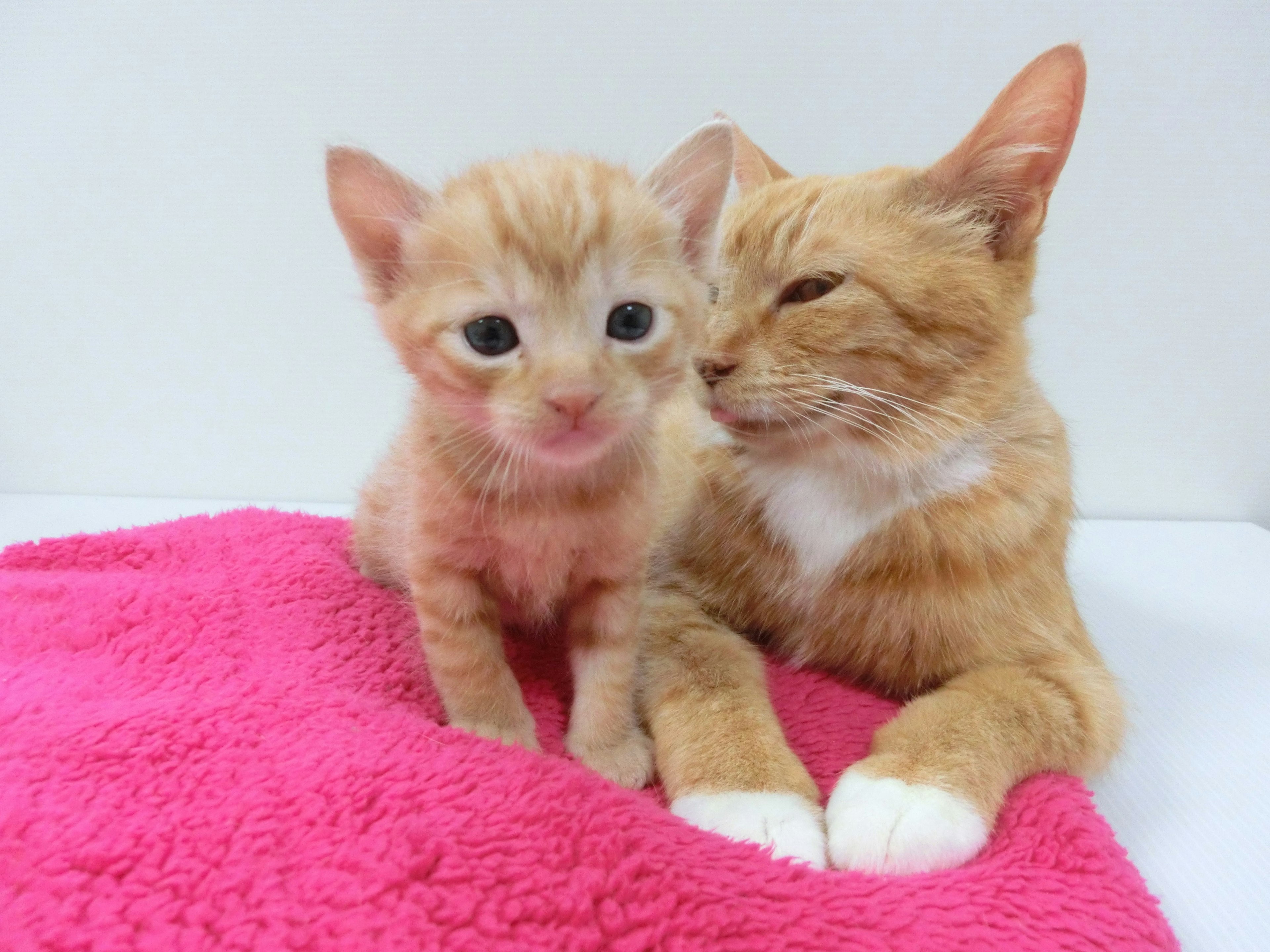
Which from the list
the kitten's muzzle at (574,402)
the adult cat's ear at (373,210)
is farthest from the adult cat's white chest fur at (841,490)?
the adult cat's ear at (373,210)

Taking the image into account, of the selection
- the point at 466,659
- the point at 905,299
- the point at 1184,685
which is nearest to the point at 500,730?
the point at 466,659

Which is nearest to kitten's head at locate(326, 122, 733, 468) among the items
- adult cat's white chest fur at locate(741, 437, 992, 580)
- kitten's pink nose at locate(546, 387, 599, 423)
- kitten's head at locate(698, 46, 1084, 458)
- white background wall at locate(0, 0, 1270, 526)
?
kitten's pink nose at locate(546, 387, 599, 423)

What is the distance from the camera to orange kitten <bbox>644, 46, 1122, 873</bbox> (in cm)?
94

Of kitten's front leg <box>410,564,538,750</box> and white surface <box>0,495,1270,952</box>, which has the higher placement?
kitten's front leg <box>410,564,538,750</box>

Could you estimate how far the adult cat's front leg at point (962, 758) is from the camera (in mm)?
804

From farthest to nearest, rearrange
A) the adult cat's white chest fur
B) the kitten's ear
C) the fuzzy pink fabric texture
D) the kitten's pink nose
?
the kitten's ear → the adult cat's white chest fur → the kitten's pink nose → the fuzzy pink fabric texture

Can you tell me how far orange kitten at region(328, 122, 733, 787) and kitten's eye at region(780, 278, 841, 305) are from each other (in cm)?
13

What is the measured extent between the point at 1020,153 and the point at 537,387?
2.18ft

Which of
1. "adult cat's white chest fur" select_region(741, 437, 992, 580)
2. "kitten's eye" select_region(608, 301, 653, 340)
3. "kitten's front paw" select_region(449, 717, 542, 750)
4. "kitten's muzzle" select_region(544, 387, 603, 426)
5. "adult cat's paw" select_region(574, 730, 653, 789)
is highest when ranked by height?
"kitten's eye" select_region(608, 301, 653, 340)

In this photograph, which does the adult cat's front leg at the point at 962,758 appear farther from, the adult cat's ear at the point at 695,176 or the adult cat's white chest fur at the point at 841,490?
the adult cat's ear at the point at 695,176

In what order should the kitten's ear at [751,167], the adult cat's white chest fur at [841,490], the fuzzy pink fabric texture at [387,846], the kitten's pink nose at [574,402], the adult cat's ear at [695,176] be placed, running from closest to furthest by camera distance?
the fuzzy pink fabric texture at [387,846], the kitten's pink nose at [574,402], the adult cat's ear at [695,176], the adult cat's white chest fur at [841,490], the kitten's ear at [751,167]

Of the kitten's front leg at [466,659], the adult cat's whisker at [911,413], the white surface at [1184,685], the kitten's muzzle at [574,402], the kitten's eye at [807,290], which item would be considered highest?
the kitten's eye at [807,290]

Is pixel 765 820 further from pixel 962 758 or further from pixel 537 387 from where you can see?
pixel 537 387

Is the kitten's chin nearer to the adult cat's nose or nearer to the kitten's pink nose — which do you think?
the kitten's pink nose
